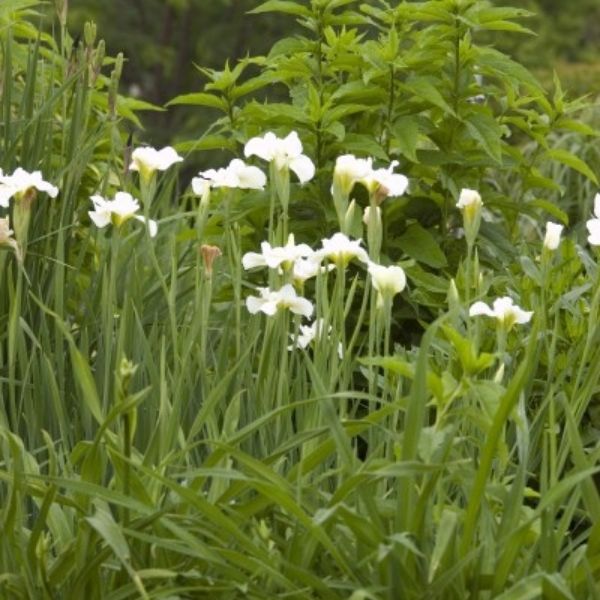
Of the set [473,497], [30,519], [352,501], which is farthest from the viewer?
[30,519]

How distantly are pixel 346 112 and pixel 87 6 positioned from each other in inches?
856

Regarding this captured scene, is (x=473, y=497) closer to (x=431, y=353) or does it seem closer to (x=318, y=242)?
(x=431, y=353)

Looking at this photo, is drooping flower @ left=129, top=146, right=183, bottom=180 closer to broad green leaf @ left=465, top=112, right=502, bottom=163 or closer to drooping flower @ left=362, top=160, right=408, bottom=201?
drooping flower @ left=362, top=160, right=408, bottom=201

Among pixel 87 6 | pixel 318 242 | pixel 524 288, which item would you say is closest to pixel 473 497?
pixel 524 288

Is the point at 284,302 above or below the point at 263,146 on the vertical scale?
below

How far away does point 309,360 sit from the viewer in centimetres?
261

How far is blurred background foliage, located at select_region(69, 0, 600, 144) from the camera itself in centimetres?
2422

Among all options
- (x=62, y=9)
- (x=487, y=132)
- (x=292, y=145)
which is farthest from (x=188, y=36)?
(x=292, y=145)

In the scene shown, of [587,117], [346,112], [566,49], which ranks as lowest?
[566,49]

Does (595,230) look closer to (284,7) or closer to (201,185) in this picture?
(201,185)

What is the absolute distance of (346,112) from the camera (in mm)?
4027

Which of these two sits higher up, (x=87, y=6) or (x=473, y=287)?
(x=473, y=287)

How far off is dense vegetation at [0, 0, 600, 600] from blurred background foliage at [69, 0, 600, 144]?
63.4 ft

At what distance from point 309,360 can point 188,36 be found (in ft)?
79.3
